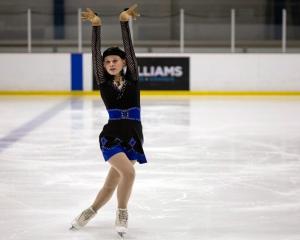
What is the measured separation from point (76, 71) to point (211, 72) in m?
3.03

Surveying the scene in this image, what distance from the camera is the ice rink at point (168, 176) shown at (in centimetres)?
475

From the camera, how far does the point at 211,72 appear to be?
54.2 ft

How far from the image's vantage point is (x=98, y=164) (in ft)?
24.3

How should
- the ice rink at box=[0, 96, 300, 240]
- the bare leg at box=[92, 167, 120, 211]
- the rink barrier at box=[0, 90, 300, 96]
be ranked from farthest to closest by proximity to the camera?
the rink barrier at box=[0, 90, 300, 96] → the ice rink at box=[0, 96, 300, 240] → the bare leg at box=[92, 167, 120, 211]

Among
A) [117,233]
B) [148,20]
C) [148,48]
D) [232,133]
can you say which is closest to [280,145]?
[232,133]

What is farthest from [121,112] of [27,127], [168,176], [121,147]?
[27,127]

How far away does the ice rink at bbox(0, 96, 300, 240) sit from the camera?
187 inches

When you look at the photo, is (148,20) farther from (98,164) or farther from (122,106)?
(122,106)

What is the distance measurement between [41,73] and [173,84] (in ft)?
9.74

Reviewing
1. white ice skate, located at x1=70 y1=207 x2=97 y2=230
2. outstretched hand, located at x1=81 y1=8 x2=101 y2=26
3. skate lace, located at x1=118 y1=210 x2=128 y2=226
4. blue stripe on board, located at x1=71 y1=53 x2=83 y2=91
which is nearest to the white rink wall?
blue stripe on board, located at x1=71 y1=53 x2=83 y2=91

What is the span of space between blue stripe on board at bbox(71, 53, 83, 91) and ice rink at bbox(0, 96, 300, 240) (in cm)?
388

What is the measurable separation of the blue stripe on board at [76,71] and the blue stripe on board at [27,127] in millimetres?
2755

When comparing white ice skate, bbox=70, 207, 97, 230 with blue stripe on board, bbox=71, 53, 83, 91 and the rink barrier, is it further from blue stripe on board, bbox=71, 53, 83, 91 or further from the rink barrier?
blue stripe on board, bbox=71, 53, 83, 91

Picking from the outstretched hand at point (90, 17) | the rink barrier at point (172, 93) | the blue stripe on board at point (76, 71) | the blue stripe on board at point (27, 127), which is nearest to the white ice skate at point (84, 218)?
the outstretched hand at point (90, 17)
